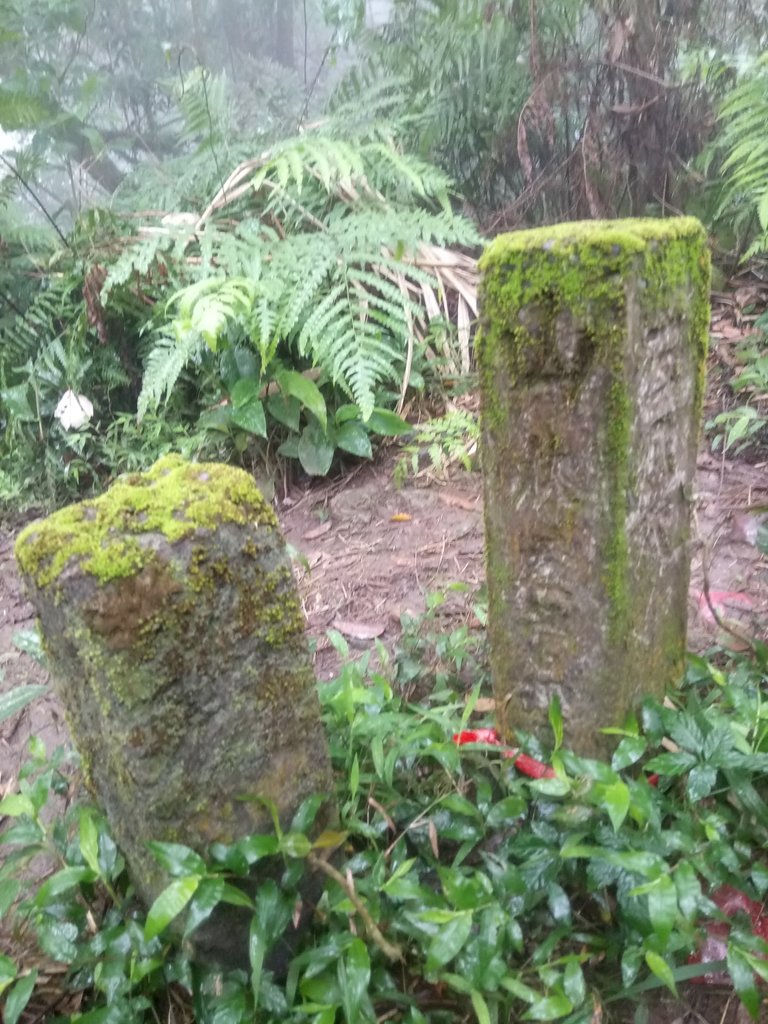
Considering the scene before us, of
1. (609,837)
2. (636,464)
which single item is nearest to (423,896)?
(609,837)

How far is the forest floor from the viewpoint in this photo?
7.41 ft

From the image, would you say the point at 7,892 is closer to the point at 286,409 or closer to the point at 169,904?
the point at 169,904

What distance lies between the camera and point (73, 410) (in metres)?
3.46

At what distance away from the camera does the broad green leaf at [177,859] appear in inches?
49.0

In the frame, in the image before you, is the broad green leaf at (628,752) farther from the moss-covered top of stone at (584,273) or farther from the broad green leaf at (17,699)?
the broad green leaf at (17,699)

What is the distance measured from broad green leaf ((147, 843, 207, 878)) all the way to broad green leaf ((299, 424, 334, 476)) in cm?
214

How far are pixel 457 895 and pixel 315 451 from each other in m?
2.24

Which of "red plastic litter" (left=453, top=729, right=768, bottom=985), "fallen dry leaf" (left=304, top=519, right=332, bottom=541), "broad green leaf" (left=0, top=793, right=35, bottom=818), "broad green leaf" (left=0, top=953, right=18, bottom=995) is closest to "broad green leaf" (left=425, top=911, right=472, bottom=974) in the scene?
"red plastic litter" (left=453, top=729, right=768, bottom=985)

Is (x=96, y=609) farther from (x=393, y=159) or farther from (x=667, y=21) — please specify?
(x=667, y=21)

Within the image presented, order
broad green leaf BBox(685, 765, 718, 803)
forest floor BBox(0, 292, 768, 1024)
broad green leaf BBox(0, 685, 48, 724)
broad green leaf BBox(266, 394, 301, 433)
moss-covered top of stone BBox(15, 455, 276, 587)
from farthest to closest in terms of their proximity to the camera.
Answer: broad green leaf BBox(266, 394, 301, 433) → forest floor BBox(0, 292, 768, 1024) → broad green leaf BBox(0, 685, 48, 724) → broad green leaf BBox(685, 765, 718, 803) → moss-covered top of stone BBox(15, 455, 276, 587)

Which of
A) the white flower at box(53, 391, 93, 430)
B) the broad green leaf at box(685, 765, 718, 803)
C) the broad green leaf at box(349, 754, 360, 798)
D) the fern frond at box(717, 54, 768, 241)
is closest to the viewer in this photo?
the broad green leaf at box(685, 765, 718, 803)

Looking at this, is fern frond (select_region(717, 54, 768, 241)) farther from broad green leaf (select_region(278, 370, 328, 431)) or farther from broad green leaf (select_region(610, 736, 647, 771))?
broad green leaf (select_region(610, 736, 647, 771))

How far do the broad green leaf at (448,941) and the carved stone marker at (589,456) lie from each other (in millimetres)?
527

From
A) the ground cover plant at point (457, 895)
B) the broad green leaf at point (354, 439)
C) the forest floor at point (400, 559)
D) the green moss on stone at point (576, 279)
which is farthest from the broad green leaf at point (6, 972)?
the broad green leaf at point (354, 439)
